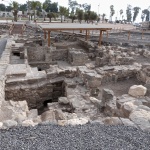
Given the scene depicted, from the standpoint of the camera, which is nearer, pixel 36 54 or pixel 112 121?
pixel 112 121

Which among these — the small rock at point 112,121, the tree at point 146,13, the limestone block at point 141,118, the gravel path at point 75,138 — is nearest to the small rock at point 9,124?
the gravel path at point 75,138

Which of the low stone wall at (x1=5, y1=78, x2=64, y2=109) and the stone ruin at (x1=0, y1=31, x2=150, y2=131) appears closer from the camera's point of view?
the stone ruin at (x1=0, y1=31, x2=150, y2=131)

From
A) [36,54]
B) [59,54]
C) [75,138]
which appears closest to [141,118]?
[75,138]

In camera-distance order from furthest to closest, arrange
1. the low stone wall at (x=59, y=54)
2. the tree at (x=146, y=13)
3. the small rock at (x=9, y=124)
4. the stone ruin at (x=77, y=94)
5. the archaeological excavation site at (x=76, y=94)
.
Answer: the tree at (x=146, y=13) < the low stone wall at (x=59, y=54) < the stone ruin at (x=77, y=94) < the archaeological excavation site at (x=76, y=94) < the small rock at (x=9, y=124)

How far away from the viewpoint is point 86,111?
6.36 m

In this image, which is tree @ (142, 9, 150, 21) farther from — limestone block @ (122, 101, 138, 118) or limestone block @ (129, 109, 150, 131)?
limestone block @ (129, 109, 150, 131)

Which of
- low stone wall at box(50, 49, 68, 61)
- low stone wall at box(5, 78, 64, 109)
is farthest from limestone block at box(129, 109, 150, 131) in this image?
low stone wall at box(50, 49, 68, 61)

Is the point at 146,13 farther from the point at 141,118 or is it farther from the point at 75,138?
the point at 75,138

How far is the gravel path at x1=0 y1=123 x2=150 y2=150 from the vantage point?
10.5 feet

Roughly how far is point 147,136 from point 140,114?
0.87m

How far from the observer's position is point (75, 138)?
3.44 metres

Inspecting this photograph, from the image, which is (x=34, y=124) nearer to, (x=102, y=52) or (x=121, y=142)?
(x=121, y=142)

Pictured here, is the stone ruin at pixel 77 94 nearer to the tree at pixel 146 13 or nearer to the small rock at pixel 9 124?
the small rock at pixel 9 124

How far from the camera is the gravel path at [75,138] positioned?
10.5ft
